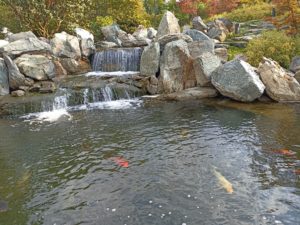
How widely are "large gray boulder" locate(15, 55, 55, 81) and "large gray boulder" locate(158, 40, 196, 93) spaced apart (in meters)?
7.63

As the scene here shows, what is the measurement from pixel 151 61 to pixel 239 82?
634 cm

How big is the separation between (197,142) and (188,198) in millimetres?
4204

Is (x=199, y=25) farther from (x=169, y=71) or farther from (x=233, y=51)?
(x=169, y=71)

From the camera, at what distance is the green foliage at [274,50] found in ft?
69.5

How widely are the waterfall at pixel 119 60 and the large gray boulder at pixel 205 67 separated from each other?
6.11 metres

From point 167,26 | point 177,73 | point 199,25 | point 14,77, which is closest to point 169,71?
point 177,73

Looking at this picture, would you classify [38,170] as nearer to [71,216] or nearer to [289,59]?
[71,216]

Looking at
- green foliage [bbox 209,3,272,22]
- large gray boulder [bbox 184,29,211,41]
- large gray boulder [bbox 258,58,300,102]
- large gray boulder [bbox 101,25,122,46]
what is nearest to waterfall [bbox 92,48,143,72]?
large gray boulder [bbox 184,29,211,41]

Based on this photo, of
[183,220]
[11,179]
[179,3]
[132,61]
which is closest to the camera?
[183,220]

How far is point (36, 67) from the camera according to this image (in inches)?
856

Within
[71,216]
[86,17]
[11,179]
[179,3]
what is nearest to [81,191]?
[71,216]

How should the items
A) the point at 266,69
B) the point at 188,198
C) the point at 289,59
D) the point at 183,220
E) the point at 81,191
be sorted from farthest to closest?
the point at 289,59
the point at 266,69
the point at 81,191
the point at 188,198
the point at 183,220

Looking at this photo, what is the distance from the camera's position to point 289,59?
21203 mm

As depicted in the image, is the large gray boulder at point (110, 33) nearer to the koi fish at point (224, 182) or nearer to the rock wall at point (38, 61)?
the rock wall at point (38, 61)
